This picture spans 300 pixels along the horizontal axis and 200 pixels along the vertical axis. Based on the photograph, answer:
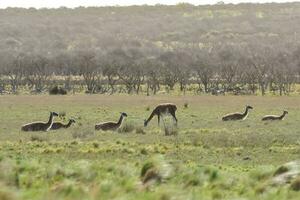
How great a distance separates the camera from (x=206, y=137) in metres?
24.7

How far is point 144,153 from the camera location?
20.4m

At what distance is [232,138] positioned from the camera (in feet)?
79.9

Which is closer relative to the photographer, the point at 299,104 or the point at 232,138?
the point at 232,138

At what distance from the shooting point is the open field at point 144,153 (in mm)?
10109

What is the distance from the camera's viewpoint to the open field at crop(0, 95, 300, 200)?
10109 mm

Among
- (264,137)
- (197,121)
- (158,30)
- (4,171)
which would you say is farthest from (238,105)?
(158,30)

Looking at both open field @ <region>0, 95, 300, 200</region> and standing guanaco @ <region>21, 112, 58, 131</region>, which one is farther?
standing guanaco @ <region>21, 112, 58, 131</region>

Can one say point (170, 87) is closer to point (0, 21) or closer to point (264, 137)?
point (264, 137)

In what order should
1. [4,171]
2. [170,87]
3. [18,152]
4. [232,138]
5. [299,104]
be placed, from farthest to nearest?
1. [170,87]
2. [299,104]
3. [232,138]
4. [18,152]
5. [4,171]

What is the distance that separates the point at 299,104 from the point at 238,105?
→ 4.04 m

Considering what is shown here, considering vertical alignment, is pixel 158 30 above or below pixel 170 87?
above

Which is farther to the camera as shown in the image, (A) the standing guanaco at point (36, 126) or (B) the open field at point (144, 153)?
(A) the standing guanaco at point (36, 126)

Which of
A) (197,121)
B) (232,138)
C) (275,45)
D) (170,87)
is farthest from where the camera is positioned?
(275,45)

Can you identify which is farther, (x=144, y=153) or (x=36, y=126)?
(x=36, y=126)
